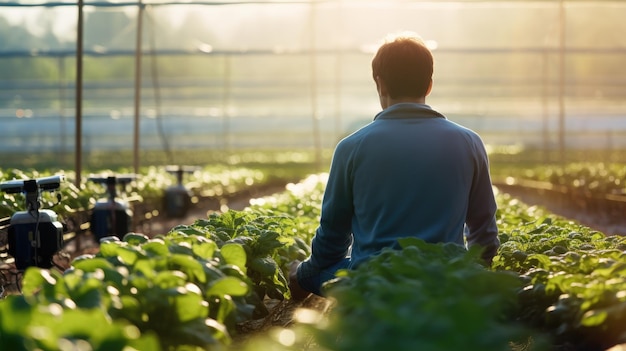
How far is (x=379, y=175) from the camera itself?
3.94m

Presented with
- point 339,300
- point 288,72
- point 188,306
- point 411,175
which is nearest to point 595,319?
point 339,300

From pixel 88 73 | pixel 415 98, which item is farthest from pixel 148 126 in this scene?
pixel 415 98

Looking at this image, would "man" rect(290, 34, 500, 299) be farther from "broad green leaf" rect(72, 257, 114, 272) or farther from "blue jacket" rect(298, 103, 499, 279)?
"broad green leaf" rect(72, 257, 114, 272)

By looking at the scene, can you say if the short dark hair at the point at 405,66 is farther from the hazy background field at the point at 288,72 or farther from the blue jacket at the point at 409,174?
the hazy background field at the point at 288,72

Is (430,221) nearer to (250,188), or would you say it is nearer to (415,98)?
(415,98)

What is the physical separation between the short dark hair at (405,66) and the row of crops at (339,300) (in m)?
0.67

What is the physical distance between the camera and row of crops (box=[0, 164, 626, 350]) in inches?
81.0

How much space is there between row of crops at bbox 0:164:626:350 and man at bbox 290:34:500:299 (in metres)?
0.34

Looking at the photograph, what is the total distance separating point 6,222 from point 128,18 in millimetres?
17355

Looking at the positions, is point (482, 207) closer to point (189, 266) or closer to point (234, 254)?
point (234, 254)

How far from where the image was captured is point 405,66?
13.1 ft

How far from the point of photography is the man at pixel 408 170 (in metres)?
3.93

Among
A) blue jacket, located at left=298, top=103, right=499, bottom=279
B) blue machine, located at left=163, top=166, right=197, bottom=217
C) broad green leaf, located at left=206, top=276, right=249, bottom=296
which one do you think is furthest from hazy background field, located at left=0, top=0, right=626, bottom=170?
broad green leaf, located at left=206, top=276, right=249, bottom=296

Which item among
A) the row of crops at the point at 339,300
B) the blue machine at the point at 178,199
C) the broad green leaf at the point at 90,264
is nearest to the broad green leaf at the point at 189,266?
the row of crops at the point at 339,300
